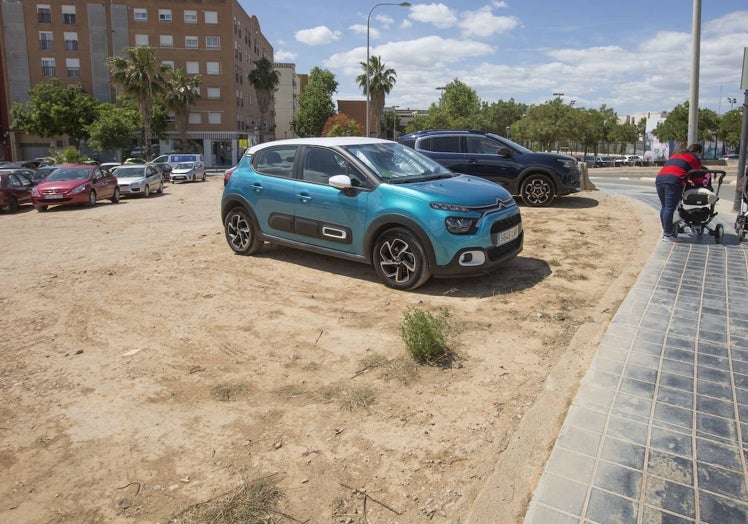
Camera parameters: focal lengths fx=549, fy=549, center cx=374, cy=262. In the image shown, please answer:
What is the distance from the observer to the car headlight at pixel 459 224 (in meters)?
5.95

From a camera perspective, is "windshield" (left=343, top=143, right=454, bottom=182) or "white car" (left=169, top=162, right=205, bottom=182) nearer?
"windshield" (left=343, top=143, right=454, bottom=182)

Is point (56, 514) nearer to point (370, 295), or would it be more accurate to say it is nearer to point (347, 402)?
point (347, 402)

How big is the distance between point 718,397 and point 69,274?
7.70 m

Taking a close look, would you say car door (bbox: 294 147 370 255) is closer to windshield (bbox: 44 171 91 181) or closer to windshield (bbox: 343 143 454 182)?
windshield (bbox: 343 143 454 182)

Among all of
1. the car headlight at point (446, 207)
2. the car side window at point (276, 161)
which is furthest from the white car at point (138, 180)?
the car headlight at point (446, 207)

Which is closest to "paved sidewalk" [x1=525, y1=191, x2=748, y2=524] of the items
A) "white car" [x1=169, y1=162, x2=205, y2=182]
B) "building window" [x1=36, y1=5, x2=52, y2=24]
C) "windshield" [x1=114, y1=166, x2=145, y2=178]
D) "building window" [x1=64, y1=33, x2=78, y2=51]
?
"windshield" [x1=114, y1=166, x2=145, y2=178]

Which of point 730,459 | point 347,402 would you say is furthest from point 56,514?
point 730,459

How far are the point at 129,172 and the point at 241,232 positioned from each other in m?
17.2

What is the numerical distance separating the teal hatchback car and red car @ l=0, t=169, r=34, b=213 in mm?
14049

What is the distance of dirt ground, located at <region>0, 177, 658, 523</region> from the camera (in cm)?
286

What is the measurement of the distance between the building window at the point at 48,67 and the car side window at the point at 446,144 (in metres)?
56.1

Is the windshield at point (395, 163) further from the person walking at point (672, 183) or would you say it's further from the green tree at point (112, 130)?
the green tree at point (112, 130)

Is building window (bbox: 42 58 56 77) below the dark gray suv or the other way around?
the other way around

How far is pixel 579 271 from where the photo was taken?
7.13 metres
